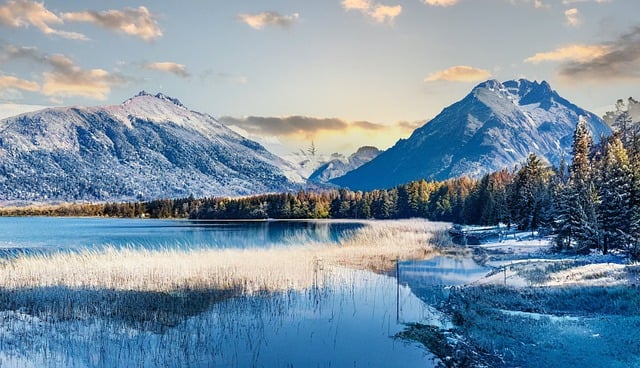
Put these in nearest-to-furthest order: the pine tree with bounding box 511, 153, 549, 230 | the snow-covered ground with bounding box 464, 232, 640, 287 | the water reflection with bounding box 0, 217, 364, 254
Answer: the snow-covered ground with bounding box 464, 232, 640, 287 → the water reflection with bounding box 0, 217, 364, 254 → the pine tree with bounding box 511, 153, 549, 230

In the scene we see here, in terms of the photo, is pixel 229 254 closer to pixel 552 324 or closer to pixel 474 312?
pixel 474 312

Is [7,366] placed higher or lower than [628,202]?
lower

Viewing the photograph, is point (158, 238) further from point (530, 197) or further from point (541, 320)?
point (541, 320)

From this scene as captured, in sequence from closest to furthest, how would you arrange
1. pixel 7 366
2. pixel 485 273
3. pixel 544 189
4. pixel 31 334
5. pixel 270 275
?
pixel 7 366 < pixel 31 334 < pixel 270 275 < pixel 485 273 < pixel 544 189

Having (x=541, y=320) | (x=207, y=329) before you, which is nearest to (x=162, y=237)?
(x=207, y=329)

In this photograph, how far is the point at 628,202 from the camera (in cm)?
5081

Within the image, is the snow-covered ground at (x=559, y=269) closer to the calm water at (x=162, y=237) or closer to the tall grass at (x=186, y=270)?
the tall grass at (x=186, y=270)

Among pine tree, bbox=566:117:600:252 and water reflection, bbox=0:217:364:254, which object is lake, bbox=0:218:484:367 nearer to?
water reflection, bbox=0:217:364:254

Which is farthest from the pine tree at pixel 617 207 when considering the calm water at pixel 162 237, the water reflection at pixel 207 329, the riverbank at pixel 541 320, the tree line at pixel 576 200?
the calm water at pixel 162 237

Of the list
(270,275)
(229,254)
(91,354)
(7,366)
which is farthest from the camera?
(229,254)

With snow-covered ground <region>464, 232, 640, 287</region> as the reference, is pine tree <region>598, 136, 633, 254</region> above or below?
above

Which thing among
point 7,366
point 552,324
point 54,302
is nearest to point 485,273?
point 552,324

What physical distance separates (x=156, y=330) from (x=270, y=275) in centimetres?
1559

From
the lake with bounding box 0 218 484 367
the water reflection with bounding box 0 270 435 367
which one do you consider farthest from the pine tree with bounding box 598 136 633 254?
the water reflection with bounding box 0 270 435 367
